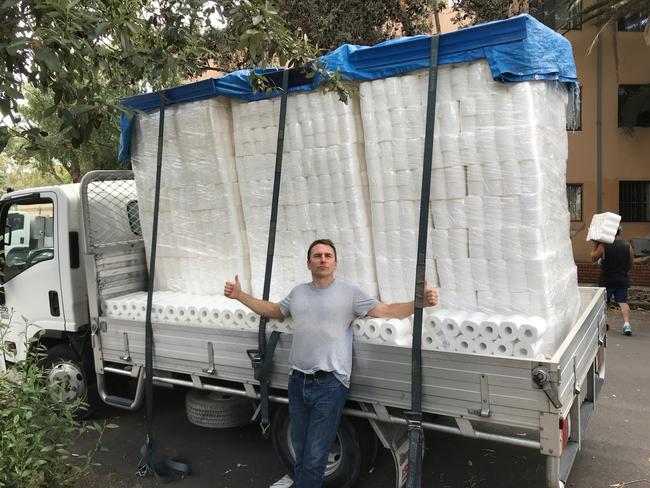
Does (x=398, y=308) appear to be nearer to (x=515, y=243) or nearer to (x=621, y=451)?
(x=515, y=243)

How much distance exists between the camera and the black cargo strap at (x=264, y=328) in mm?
3607

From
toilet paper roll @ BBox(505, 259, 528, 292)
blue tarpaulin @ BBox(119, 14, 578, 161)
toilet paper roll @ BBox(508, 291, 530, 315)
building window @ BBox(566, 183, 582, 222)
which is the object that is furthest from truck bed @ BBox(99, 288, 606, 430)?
building window @ BBox(566, 183, 582, 222)

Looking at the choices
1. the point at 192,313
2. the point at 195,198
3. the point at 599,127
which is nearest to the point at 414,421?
the point at 192,313

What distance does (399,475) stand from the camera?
3.38 meters

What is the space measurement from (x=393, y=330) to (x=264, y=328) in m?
0.89

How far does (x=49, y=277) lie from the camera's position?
496 centimetres

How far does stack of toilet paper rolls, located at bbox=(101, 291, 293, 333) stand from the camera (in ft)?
12.5

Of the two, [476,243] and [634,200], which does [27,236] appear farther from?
[634,200]

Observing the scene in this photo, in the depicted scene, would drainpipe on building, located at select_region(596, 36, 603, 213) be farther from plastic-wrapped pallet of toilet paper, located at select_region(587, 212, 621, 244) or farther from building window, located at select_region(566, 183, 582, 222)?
plastic-wrapped pallet of toilet paper, located at select_region(587, 212, 621, 244)

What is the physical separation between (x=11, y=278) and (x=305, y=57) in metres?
3.79

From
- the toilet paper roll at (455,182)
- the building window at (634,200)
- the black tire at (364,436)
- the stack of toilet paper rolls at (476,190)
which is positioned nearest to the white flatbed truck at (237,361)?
the black tire at (364,436)

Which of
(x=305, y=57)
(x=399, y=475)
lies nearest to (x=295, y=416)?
(x=399, y=475)

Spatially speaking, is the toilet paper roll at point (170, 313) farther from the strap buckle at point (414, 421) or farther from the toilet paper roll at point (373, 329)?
the strap buckle at point (414, 421)

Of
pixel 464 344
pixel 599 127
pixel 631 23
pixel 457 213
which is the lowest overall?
pixel 464 344
